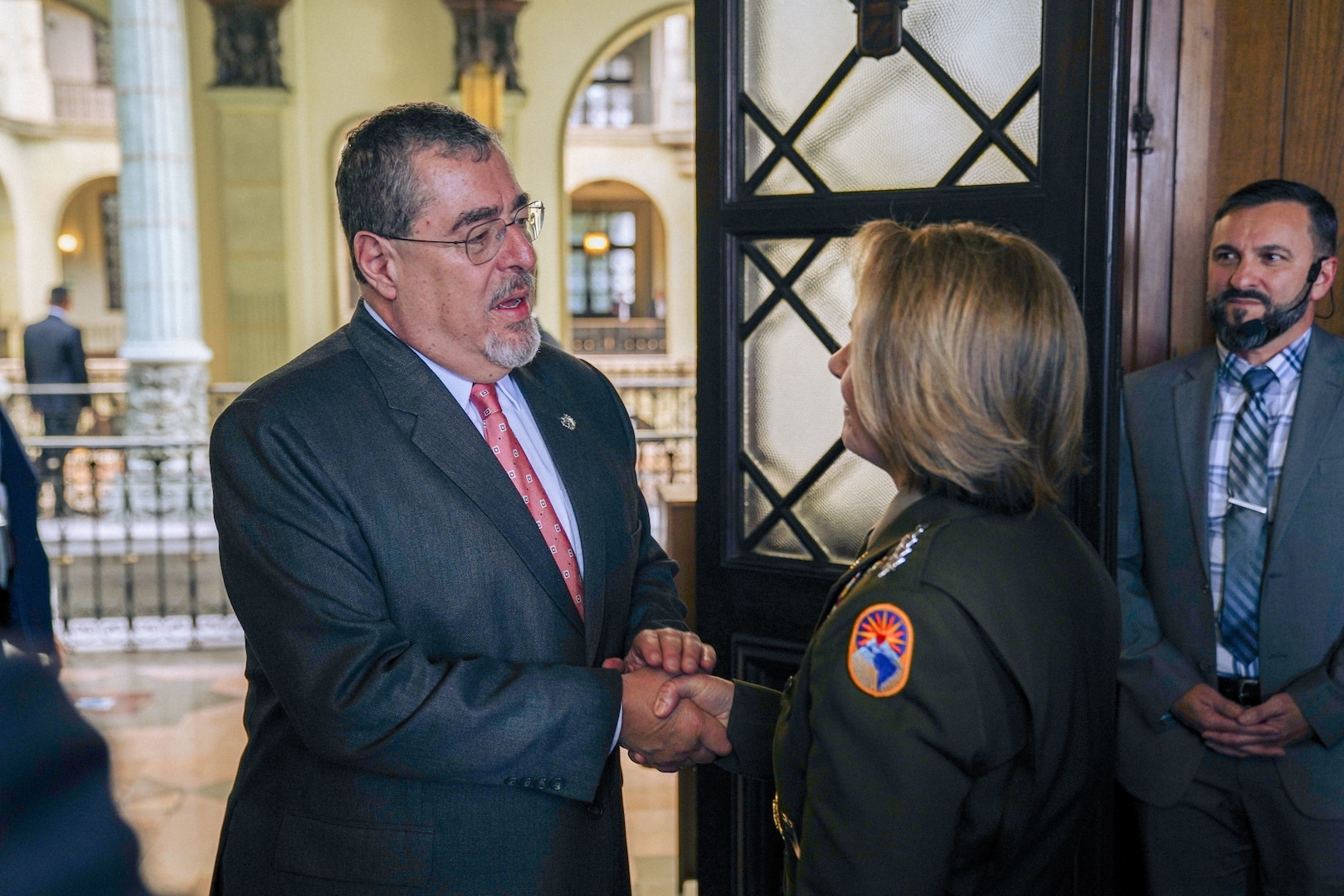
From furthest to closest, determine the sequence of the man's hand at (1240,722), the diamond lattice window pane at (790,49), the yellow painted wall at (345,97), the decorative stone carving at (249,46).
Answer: the yellow painted wall at (345,97) < the decorative stone carving at (249,46) < the diamond lattice window pane at (790,49) < the man's hand at (1240,722)

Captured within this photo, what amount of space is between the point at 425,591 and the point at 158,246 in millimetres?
8363

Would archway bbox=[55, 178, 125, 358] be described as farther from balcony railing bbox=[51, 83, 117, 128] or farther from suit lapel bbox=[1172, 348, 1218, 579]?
suit lapel bbox=[1172, 348, 1218, 579]

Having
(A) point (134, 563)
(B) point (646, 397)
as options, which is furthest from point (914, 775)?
(B) point (646, 397)

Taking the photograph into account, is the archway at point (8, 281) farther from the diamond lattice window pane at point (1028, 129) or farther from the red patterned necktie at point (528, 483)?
the diamond lattice window pane at point (1028, 129)

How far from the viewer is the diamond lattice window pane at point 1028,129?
2.33 metres

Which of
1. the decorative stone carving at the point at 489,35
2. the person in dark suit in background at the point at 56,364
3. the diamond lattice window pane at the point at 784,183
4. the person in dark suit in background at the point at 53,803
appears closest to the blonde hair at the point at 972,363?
the person in dark suit in background at the point at 53,803

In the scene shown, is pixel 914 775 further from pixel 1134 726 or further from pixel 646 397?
pixel 646 397

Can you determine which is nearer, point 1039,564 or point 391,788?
point 1039,564

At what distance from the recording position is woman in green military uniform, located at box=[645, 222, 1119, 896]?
1.25m

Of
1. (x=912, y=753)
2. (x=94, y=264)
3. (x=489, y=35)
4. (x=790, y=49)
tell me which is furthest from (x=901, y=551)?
(x=94, y=264)

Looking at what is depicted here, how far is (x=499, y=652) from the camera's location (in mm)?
1708

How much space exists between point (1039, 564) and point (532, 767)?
0.77m

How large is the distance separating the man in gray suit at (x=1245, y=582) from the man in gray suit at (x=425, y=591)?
1089mm

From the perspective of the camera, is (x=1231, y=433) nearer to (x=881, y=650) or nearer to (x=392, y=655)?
(x=881, y=650)
